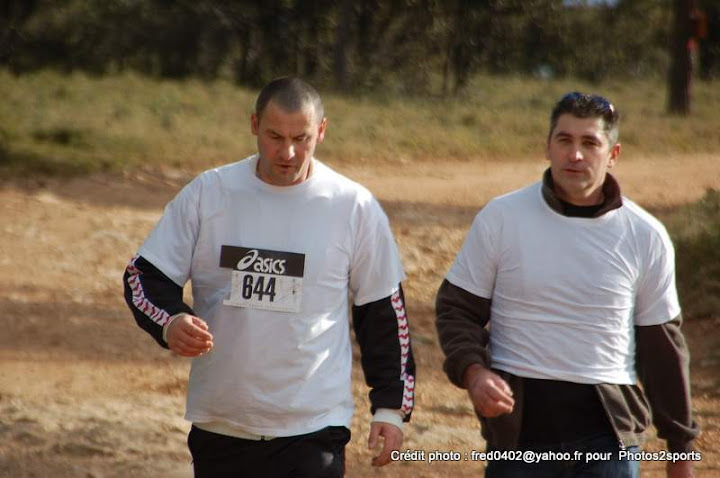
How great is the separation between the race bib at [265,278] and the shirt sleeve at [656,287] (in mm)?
1050

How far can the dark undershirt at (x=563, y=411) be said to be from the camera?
361cm

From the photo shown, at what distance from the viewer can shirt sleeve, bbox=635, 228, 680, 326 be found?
3701 millimetres

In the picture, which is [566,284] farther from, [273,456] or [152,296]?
[152,296]

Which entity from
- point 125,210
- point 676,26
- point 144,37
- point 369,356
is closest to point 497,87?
point 676,26

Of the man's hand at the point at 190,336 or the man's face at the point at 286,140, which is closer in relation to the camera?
the man's hand at the point at 190,336

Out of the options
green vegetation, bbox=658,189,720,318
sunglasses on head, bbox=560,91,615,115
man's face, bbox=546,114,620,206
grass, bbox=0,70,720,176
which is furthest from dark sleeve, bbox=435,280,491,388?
grass, bbox=0,70,720,176

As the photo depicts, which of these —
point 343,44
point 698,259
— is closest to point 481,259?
point 698,259

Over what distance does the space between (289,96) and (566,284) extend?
1010mm

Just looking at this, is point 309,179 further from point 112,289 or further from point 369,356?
point 112,289

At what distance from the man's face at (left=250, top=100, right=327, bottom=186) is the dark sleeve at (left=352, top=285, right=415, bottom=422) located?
1.64 feet

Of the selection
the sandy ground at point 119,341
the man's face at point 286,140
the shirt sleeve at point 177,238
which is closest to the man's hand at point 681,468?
the man's face at point 286,140

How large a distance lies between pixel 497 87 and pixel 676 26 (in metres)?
6.58

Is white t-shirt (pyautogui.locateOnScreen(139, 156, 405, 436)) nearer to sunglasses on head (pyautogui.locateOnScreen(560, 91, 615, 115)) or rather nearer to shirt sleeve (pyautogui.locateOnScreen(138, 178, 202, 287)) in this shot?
shirt sleeve (pyautogui.locateOnScreen(138, 178, 202, 287))

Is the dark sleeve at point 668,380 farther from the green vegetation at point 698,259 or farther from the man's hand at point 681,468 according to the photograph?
the green vegetation at point 698,259
